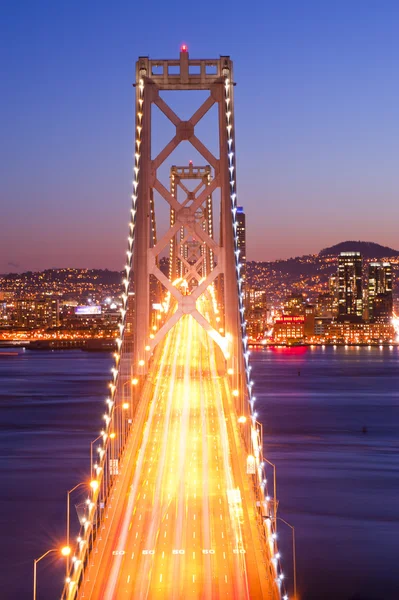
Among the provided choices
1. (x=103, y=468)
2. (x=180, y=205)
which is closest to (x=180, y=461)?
(x=103, y=468)

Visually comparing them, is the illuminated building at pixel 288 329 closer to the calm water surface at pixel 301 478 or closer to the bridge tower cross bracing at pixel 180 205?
the calm water surface at pixel 301 478

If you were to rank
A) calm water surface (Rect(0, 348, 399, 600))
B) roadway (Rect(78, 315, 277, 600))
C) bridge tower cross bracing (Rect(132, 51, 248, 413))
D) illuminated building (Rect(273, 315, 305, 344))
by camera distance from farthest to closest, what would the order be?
illuminated building (Rect(273, 315, 305, 344)) < bridge tower cross bracing (Rect(132, 51, 248, 413)) < calm water surface (Rect(0, 348, 399, 600)) < roadway (Rect(78, 315, 277, 600))

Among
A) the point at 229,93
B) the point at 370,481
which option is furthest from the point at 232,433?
the point at 229,93

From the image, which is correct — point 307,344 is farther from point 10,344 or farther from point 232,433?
point 232,433

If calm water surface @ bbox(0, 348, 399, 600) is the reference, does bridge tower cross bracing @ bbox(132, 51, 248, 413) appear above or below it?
above

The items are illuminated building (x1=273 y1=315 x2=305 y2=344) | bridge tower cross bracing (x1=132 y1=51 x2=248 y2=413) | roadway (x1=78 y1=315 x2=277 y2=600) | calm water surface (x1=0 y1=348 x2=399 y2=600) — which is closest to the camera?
roadway (x1=78 y1=315 x2=277 y2=600)

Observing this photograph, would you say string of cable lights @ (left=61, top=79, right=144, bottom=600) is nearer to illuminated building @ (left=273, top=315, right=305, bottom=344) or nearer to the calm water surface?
the calm water surface

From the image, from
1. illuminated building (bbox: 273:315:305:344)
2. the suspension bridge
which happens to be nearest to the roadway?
the suspension bridge
